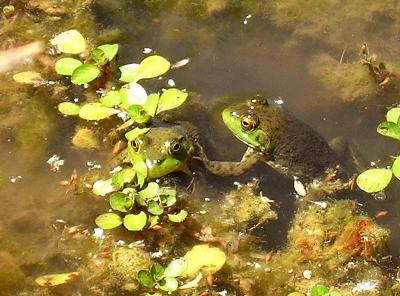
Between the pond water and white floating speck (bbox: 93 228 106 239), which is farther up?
the pond water

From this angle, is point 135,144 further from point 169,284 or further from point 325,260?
point 325,260

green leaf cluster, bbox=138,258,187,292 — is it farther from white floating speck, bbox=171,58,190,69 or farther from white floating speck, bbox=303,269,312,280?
white floating speck, bbox=171,58,190,69

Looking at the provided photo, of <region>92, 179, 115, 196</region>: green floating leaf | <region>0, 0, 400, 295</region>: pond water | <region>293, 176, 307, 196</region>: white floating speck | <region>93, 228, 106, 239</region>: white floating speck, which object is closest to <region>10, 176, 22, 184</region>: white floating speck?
<region>0, 0, 400, 295</region>: pond water

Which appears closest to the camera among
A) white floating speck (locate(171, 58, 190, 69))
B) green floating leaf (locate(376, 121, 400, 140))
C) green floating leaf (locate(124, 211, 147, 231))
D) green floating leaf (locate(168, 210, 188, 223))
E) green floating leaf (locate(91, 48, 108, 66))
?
green floating leaf (locate(124, 211, 147, 231))

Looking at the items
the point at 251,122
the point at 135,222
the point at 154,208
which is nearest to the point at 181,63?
the point at 251,122

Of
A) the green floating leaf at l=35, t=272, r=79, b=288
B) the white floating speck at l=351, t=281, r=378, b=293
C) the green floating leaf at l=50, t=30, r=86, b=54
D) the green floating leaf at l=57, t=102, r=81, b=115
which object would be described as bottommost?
the white floating speck at l=351, t=281, r=378, b=293

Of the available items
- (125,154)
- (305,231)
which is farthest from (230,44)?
(305,231)
